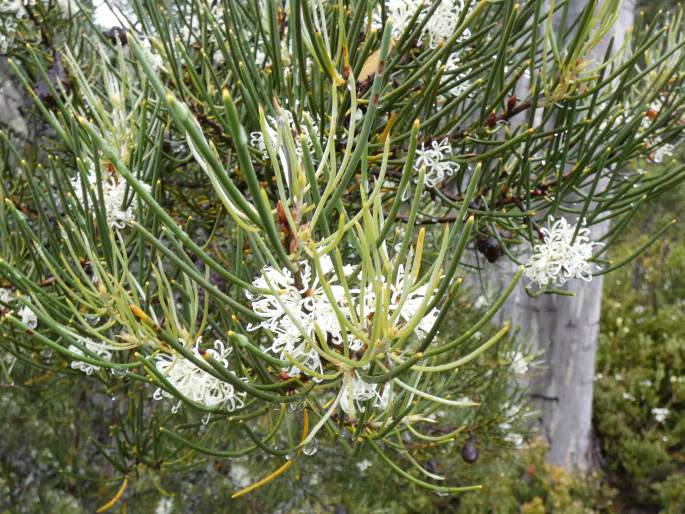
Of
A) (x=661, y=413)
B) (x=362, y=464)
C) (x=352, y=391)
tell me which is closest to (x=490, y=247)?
(x=352, y=391)

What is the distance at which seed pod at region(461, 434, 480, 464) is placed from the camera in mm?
910

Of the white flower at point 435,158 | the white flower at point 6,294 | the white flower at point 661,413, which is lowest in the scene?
the white flower at point 661,413

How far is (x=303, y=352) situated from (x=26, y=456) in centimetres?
120

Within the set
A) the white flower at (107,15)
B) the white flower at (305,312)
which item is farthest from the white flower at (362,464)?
the white flower at (305,312)

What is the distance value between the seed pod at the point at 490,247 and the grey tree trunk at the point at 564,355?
1495mm

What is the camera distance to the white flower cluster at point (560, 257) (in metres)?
0.53

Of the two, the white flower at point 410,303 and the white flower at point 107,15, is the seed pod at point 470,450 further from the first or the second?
the white flower at point 107,15

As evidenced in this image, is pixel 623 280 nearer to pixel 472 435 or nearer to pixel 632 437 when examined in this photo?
pixel 632 437

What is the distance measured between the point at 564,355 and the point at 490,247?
1.80 m

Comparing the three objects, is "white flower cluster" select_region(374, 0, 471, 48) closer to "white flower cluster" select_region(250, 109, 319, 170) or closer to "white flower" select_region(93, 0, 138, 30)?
"white flower cluster" select_region(250, 109, 319, 170)

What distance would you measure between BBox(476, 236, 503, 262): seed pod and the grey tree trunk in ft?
4.91

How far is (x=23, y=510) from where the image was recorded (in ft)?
4.07

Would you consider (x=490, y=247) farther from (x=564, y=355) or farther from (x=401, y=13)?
(x=564, y=355)

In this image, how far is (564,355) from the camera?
223 cm
